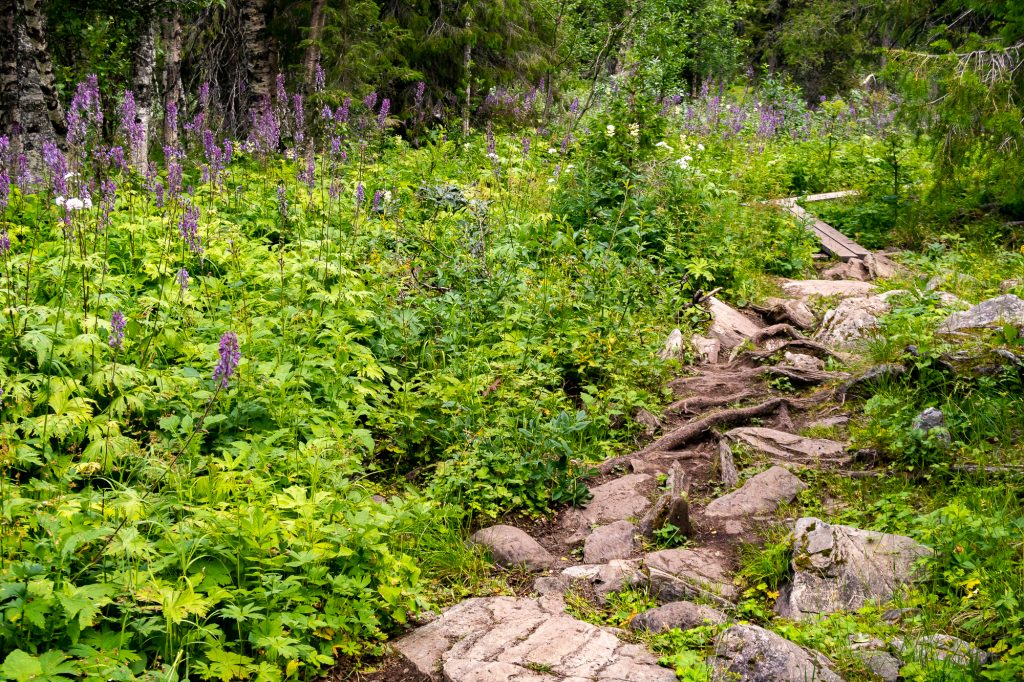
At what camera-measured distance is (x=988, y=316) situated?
6.68 m

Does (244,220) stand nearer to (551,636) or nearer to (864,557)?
(551,636)

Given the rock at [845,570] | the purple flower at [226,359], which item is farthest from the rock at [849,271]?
the purple flower at [226,359]

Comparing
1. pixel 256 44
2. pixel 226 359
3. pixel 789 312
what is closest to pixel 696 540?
pixel 226 359

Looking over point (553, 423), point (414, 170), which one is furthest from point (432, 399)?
point (414, 170)

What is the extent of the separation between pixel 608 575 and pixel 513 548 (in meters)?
0.63

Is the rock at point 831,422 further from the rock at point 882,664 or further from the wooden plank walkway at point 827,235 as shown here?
the wooden plank walkway at point 827,235

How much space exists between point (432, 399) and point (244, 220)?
335 centimetres

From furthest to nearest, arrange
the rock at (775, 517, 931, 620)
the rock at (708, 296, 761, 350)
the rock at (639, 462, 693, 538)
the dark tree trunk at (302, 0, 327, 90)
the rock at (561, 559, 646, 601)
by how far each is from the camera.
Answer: the dark tree trunk at (302, 0, 327, 90)
the rock at (708, 296, 761, 350)
the rock at (639, 462, 693, 538)
the rock at (561, 559, 646, 601)
the rock at (775, 517, 931, 620)

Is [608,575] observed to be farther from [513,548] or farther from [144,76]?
[144,76]

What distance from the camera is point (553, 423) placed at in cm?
575

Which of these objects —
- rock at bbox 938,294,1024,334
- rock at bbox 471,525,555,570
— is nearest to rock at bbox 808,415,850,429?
rock at bbox 938,294,1024,334

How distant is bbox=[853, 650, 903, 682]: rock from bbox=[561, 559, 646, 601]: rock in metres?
1.23

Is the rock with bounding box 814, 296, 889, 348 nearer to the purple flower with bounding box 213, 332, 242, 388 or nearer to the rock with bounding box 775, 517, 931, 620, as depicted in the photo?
the rock with bounding box 775, 517, 931, 620

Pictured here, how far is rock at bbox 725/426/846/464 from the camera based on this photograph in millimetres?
5910
